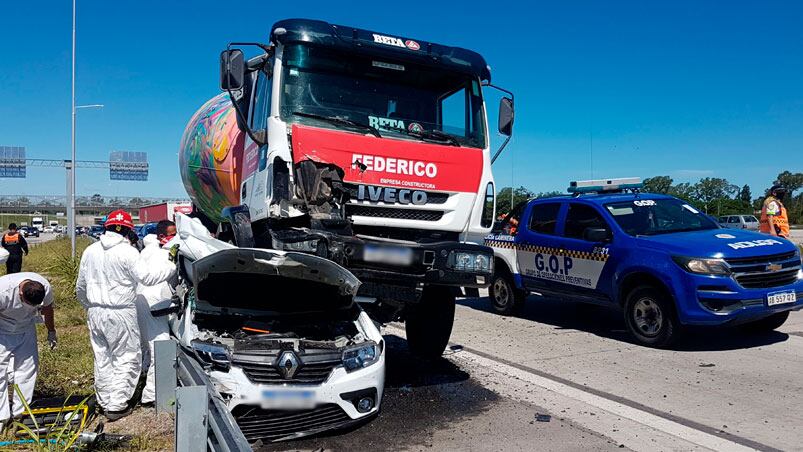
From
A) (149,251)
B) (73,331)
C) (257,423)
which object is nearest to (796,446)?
(257,423)

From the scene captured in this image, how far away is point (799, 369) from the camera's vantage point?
20.6 feet

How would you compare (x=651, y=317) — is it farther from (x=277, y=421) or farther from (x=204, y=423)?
(x=204, y=423)

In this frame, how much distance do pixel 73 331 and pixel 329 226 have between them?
6309mm

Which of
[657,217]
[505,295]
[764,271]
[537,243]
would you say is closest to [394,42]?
[537,243]

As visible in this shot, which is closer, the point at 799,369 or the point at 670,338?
the point at 799,369

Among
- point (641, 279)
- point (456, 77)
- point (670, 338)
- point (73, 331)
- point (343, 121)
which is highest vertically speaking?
point (456, 77)

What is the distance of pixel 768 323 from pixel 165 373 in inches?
284

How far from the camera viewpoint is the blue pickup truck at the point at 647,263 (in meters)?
6.85

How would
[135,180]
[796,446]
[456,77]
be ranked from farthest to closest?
1. [135,180]
2. [456,77]
3. [796,446]

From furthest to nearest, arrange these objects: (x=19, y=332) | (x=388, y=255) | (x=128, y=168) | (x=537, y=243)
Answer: (x=128, y=168) < (x=537, y=243) < (x=388, y=255) < (x=19, y=332)

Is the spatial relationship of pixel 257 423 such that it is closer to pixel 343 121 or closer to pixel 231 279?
pixel 231 279

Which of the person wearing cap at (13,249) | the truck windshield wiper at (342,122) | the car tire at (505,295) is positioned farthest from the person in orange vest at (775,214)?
the person wearing cap at (13,249)

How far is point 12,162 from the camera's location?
3756cm

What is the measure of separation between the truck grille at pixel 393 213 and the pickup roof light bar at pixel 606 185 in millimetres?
4369
